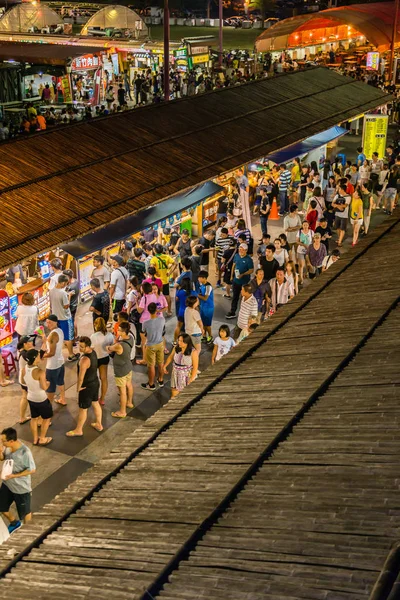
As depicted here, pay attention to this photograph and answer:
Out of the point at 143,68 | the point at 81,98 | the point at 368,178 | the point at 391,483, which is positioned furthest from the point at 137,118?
the point at 143,68

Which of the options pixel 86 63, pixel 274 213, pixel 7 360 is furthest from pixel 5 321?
pixel 86 63

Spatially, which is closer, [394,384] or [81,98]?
[394,384]

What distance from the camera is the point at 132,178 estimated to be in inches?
477

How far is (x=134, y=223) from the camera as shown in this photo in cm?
1226

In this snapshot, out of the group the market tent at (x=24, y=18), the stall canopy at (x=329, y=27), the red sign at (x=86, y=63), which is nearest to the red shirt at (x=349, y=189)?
the red sign at (x=86, y=63)

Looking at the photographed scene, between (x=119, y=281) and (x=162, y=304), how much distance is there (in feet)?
4.28

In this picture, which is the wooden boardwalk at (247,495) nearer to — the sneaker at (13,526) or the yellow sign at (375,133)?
the sneaker at (13,526)

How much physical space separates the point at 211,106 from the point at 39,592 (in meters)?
14.1

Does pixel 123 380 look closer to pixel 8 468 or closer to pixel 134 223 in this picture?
pixel 8 468

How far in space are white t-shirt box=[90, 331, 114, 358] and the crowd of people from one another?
0.01 meters

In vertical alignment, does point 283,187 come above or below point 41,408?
above

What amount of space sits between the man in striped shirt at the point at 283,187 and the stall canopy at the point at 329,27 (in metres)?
22.8

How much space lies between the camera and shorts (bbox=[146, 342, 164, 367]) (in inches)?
419

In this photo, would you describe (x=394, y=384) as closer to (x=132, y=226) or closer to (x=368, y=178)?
(x=132, y=226)
